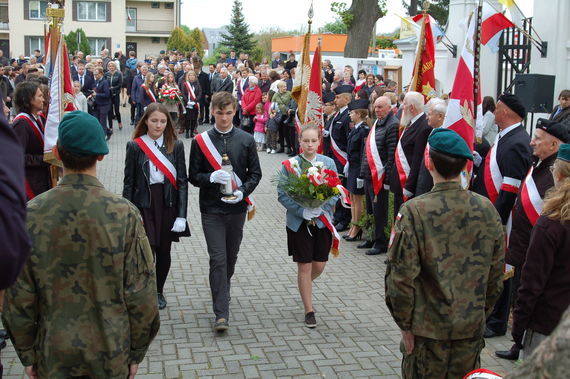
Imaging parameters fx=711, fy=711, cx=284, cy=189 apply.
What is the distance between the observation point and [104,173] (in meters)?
16.3

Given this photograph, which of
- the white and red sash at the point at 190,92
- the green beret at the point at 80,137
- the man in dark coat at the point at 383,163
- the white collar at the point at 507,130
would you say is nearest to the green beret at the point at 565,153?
the white collar at the point at 507,130

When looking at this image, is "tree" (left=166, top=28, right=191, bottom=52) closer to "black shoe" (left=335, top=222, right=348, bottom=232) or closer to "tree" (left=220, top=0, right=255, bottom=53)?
"tree" (left=220, top=0, right=255, bottom=53)

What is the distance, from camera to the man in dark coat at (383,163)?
371 inches

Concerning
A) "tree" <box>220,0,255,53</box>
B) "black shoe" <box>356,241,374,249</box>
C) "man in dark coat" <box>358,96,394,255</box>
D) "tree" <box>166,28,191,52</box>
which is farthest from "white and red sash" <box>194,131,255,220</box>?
"tree" <box>220,0,255,53</box>

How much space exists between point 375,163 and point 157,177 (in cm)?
371

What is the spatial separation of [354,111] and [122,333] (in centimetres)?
740

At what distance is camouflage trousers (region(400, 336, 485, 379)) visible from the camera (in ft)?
13.6

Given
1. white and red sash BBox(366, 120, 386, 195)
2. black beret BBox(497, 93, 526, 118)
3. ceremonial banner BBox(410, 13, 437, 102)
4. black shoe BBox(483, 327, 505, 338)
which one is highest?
ceremonial banner BBox(410, 13, 437, 102)

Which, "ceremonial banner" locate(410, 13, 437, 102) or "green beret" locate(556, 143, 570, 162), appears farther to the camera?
"ceremonial banner" locate(410, 13, 437, 102)

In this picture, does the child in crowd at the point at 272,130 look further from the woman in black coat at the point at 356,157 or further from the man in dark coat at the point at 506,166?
the man in dark coat at the point at 506,166

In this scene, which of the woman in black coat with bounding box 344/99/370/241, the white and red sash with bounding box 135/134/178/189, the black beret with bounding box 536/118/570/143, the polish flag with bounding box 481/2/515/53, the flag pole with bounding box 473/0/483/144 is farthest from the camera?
the polish flag with bounding box 481/2/515/53

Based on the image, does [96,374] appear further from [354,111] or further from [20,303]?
[354,111]

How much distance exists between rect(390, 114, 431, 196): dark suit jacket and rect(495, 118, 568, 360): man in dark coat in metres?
2.48

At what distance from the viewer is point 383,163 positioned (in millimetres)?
9625
